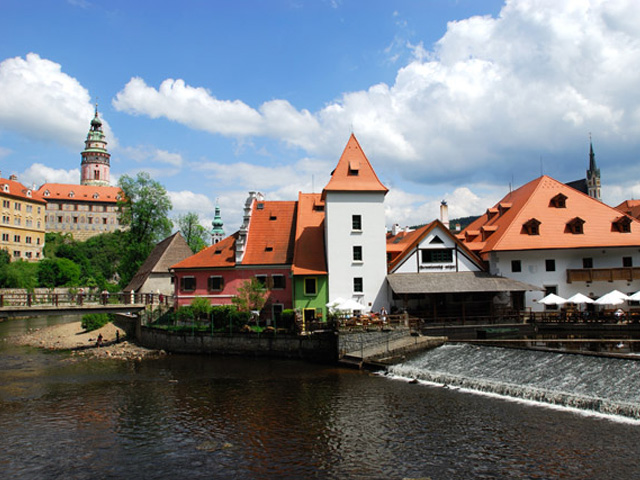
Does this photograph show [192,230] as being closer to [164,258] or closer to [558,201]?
[164,258]

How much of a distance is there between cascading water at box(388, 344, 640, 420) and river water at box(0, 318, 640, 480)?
85 cm

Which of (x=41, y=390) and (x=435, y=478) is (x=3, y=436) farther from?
(x=435, y=478)

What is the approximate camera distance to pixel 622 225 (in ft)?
148

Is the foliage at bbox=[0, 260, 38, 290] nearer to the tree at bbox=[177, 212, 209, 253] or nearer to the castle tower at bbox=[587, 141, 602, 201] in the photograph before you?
the tree at bbox=[177, 212, 209, 253]

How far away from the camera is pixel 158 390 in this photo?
26.4 meters

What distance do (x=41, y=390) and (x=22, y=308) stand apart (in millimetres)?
11007

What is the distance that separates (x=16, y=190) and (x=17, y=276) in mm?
31826

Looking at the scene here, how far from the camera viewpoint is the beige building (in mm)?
106250

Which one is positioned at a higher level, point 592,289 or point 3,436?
point 592,289

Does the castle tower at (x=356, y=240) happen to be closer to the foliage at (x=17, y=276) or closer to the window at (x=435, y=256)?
the window at (x=435, y=256)

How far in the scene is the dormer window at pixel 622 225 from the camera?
4497 cm

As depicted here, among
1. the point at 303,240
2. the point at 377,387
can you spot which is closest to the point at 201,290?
the point at 303,240

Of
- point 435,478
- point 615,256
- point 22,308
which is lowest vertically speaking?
point 435,478

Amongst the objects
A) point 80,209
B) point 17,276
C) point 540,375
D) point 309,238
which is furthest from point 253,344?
point 80,209
